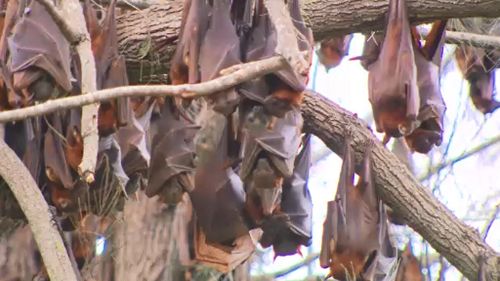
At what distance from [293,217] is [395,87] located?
2.89 feet

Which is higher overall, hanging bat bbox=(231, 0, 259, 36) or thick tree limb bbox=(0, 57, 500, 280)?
hanging bat bbox=(231, 0, 259, 36)

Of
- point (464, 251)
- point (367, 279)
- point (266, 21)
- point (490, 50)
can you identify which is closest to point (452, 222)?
point (464, 251)

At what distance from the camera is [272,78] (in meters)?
4.04

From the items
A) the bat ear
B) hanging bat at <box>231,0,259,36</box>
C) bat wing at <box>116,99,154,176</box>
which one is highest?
hanging bat at <box>231,0,259,36</box>

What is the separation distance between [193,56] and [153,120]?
3.45 feet

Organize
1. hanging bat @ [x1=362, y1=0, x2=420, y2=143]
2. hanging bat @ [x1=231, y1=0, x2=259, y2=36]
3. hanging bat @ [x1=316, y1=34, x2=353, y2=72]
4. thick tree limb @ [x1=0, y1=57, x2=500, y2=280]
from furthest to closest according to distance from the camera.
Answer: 1. hanging bat @ [x1=316, y1=34, x2=353, y2=72]
2. thick tree limb @ [x1=0, y1=57, x2=500, y2=280]
3. hanging bat @ [x1=362, y1=0, x2=420, y2=143]
4. hanging bat @ [x1=231, y1=0, x2=259, y2=36]

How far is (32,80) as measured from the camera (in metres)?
4.12

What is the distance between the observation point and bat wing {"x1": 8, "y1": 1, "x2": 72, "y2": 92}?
4.15 meters

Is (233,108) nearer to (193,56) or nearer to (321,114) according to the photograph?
(193,56)

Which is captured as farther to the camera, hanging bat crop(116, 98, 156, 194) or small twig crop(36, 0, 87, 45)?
hanging bat crop(116, 98, 156, 194)

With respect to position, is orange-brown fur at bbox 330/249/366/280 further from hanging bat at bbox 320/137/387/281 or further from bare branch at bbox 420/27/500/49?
bare branch at bbox 420/27/500/49

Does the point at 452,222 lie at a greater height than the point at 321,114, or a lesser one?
lesser

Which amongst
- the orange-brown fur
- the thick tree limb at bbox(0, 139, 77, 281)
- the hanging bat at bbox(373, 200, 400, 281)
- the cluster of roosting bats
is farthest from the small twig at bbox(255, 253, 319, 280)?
the thick tree limb at bbox(0, 139, 77, 281)

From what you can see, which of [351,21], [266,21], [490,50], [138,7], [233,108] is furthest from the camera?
[490,50]
